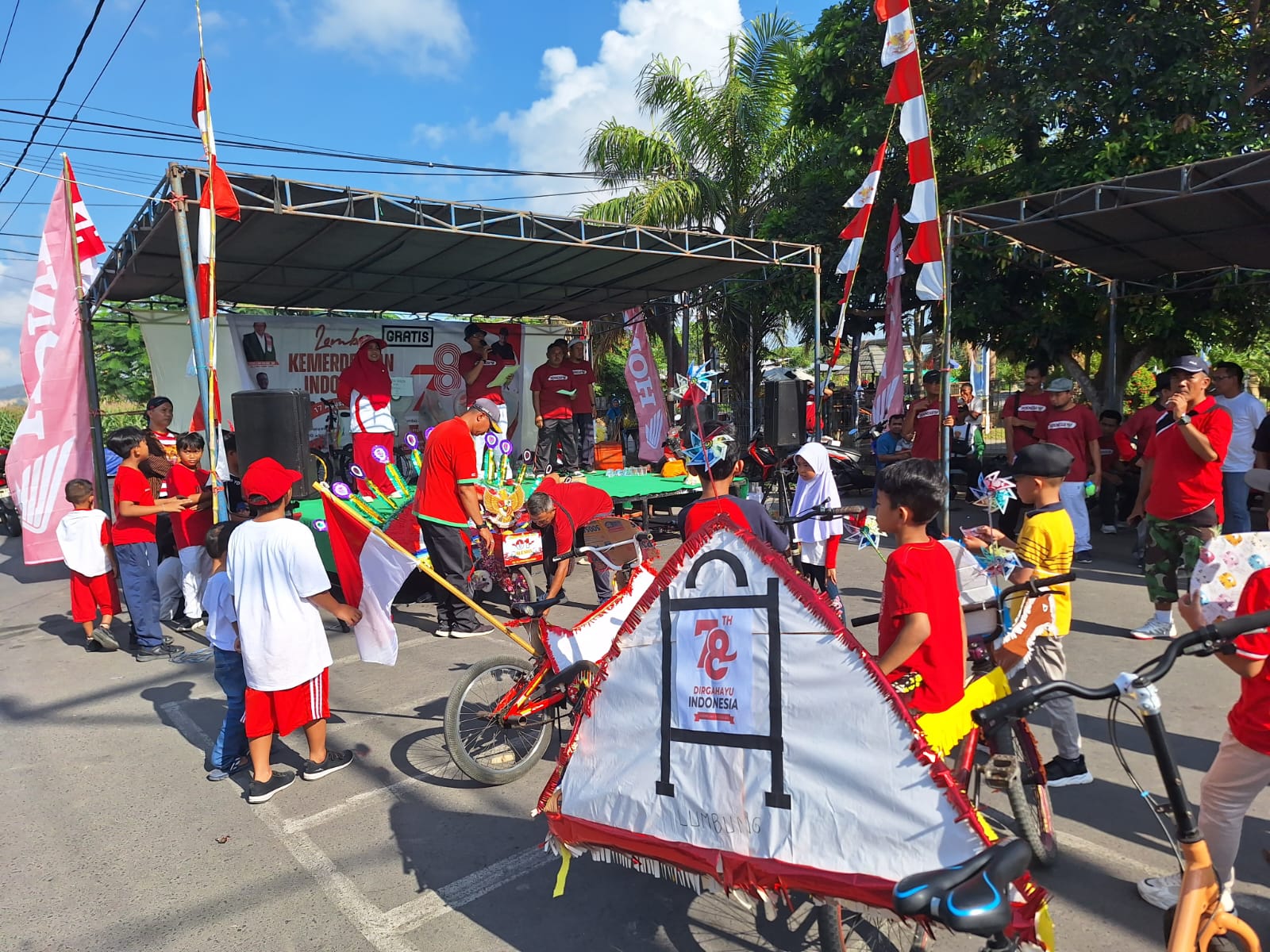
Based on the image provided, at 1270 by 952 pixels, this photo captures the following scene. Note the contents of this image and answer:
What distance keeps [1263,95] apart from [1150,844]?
506 inches

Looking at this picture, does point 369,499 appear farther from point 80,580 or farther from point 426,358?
point 426,358

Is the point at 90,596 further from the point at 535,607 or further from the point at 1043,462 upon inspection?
the point at 1043,462

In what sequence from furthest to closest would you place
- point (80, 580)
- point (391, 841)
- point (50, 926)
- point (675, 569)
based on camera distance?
point (80, 580), point (391, 841), point (50, 926), point (675, 569)

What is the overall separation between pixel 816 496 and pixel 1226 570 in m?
3.69

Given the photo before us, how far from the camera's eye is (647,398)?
1360 centimetres

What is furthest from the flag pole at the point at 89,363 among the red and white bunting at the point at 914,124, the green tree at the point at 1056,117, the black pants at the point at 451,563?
the green tree at the point at 1056,117

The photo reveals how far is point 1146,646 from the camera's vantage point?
5.54m

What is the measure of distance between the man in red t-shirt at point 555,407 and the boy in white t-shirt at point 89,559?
6.60 meters

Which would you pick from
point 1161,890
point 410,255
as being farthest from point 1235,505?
point 410,255

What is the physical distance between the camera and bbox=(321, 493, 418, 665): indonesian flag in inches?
158

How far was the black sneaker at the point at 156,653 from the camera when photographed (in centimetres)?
653

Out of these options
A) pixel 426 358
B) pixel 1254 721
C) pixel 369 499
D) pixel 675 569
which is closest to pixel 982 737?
pixel 1254 721

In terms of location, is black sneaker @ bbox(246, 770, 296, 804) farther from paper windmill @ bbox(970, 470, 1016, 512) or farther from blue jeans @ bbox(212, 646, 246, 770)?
paper windmill @ bbox(970, 470, 1016, 512)

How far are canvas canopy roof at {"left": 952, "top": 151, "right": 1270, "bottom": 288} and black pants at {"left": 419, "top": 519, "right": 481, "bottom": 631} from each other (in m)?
6.28
